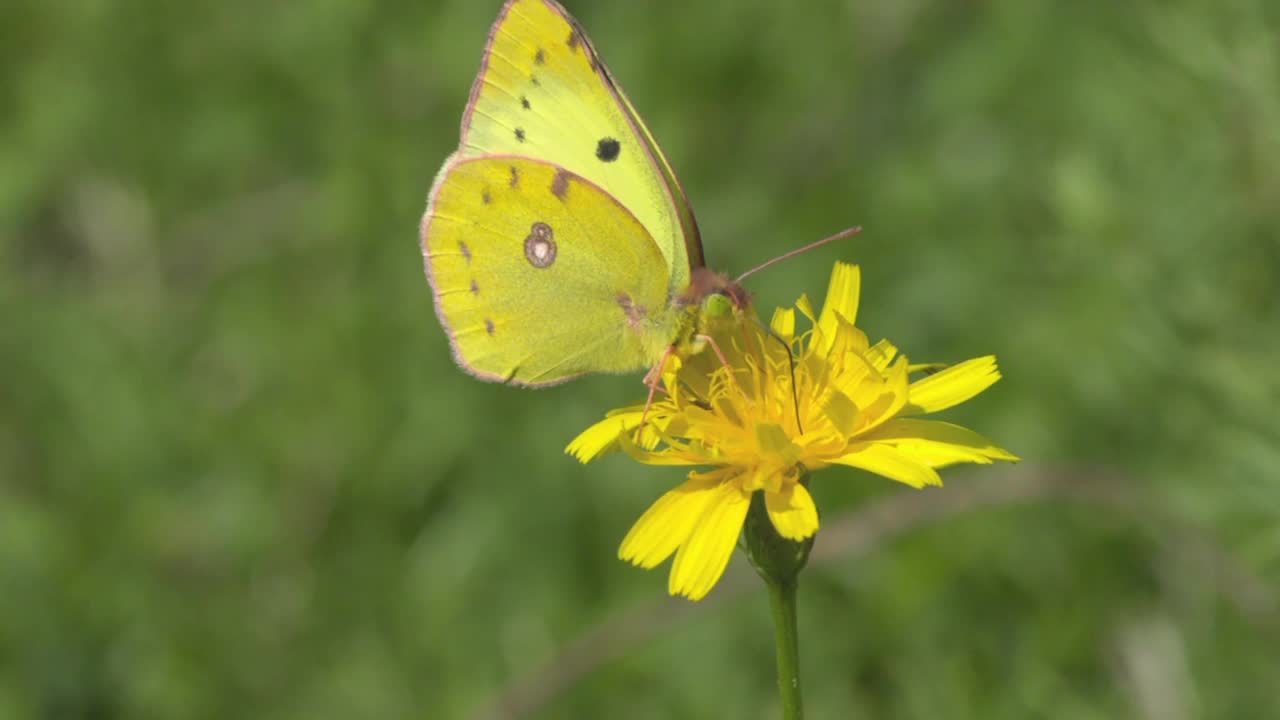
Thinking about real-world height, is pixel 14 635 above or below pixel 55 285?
below

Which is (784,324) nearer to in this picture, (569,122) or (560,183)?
(560,183)

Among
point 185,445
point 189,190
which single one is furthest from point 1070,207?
point 189,190

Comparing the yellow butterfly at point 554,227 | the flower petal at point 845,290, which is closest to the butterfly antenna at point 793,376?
the flower petal at point 845,290

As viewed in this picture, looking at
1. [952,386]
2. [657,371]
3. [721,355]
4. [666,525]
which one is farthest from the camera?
[657,371]

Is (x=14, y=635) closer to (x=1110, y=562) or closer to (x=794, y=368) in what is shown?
(x=794, y=368)

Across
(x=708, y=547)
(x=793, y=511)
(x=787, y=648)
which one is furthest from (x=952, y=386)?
(x=787, y=648)

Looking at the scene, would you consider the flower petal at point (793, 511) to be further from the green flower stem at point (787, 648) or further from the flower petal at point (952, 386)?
the flower petal at point (952, 386)

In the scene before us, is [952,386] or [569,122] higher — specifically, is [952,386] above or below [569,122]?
below
